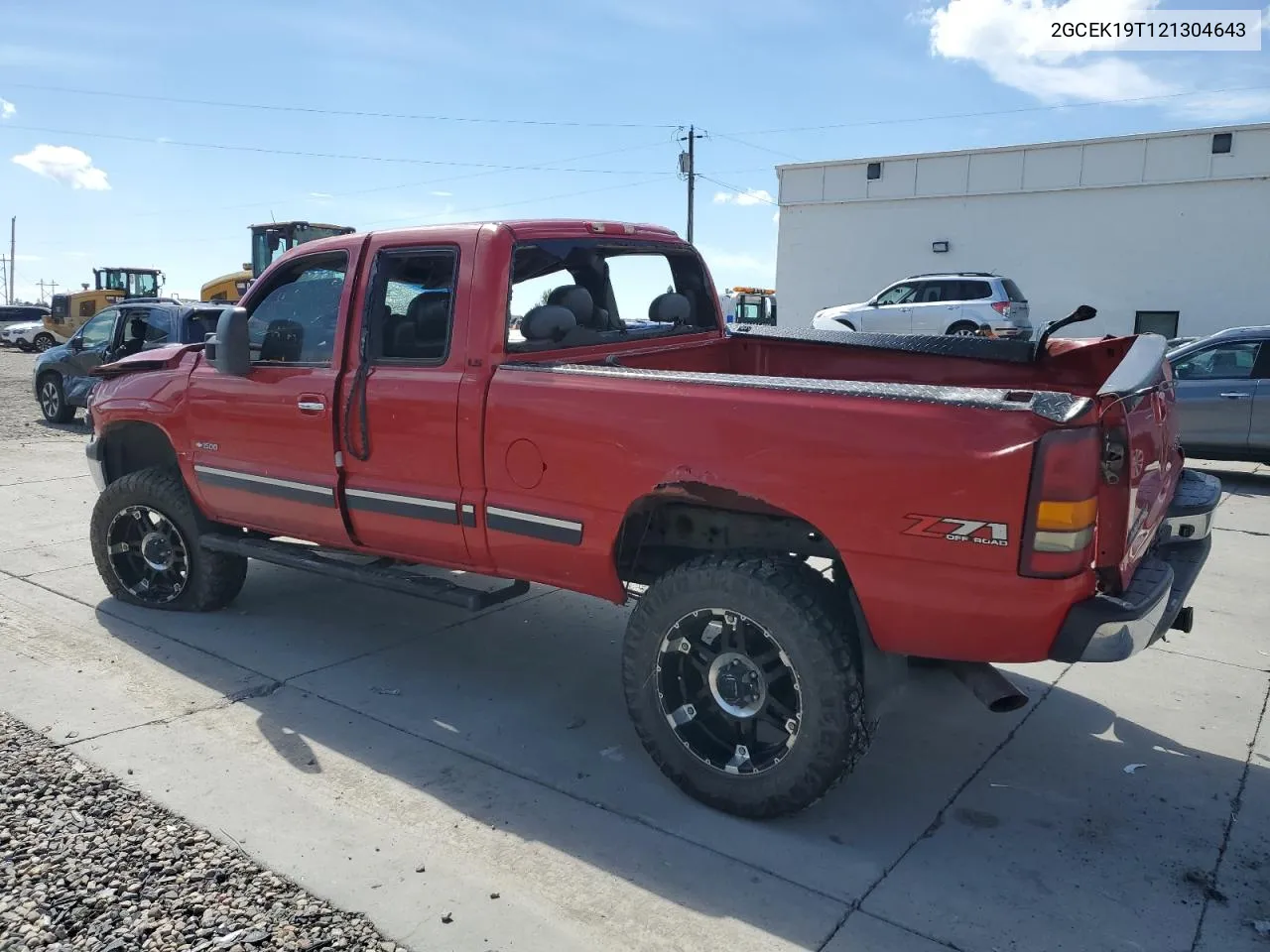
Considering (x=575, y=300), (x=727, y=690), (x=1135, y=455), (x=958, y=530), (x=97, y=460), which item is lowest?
(x=727, y=690)

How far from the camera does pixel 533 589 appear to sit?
6.27 m

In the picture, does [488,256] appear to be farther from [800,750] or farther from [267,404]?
[800,750]

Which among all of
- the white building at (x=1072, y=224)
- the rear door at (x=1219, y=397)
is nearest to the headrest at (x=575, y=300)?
the rear door at (x=1219, y=397)

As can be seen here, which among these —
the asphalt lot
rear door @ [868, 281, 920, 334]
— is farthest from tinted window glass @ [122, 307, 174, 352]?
rear door @ [868, 281, 920, 334]

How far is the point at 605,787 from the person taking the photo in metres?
3.67

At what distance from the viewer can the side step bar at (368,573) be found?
4215 millimetres

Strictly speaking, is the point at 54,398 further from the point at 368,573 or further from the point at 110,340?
the point at 368,573

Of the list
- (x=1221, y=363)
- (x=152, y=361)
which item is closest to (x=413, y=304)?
(x=152, y=361)

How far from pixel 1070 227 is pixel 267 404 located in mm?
23938

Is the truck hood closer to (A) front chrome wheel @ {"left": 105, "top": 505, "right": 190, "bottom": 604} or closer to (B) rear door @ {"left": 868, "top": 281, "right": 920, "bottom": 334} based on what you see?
(A) front chrome wheel @ {"left": 105, "top": 505, "right": 190, "bottom": 604}

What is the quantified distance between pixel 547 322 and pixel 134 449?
A: 3.15 metres

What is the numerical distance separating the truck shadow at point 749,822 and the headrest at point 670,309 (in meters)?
1.75

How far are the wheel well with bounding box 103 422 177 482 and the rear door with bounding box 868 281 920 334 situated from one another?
54.0 ft

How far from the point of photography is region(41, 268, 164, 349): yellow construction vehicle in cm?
3197
